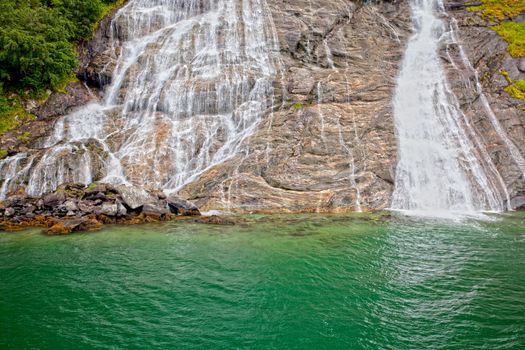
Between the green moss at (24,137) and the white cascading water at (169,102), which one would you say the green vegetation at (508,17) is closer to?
the white cascading water at (169,102)

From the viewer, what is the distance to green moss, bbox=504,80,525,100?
29.9 meters

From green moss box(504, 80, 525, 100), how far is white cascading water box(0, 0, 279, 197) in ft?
69.7

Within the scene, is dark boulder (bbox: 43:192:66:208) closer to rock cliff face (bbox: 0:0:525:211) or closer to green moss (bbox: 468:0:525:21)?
rock cliff face (bbox: 0:0:525:211)

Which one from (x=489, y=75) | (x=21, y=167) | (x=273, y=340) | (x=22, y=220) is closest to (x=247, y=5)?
(x=489, y=75)

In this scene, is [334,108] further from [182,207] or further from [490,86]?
[182,207]

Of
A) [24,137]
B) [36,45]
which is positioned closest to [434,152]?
[24,137]

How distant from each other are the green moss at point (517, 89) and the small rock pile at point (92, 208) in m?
29.0

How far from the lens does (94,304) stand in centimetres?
1095

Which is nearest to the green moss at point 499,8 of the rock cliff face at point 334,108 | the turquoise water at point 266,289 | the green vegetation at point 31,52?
the rock cliff face at point 334,108

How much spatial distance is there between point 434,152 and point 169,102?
2391 centimetres

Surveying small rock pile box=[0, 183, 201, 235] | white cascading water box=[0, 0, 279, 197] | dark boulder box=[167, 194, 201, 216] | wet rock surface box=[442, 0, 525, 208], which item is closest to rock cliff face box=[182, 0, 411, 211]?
dark boulder box=[167, 194, 201, 216]

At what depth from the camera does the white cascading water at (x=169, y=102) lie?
27422mm

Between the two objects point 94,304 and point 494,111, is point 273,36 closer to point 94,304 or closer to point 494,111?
point 494,111

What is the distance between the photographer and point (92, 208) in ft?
→ 71.9
